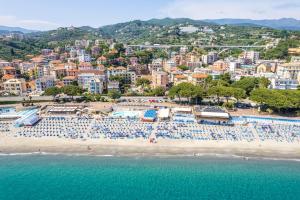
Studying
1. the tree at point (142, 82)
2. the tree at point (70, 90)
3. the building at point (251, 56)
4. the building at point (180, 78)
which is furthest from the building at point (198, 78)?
the building at point (251, 56)

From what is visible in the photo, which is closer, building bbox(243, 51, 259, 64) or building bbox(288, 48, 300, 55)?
building bbox(288, 48, 300, 55)

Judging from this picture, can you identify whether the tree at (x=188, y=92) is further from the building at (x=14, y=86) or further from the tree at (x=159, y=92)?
the building at (x=14, y=86)

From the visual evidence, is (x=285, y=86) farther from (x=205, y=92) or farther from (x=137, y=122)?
(x=137, y=122)

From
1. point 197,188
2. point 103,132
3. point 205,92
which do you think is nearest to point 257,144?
point 197,188

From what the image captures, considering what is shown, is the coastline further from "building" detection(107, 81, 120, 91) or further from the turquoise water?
"building" detection(107, 81, 120, 91)

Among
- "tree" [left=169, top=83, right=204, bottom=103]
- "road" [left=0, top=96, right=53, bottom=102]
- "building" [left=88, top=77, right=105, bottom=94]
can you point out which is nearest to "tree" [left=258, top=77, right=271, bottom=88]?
"tree" [left=169, top=83, right=204, bottom=103]
